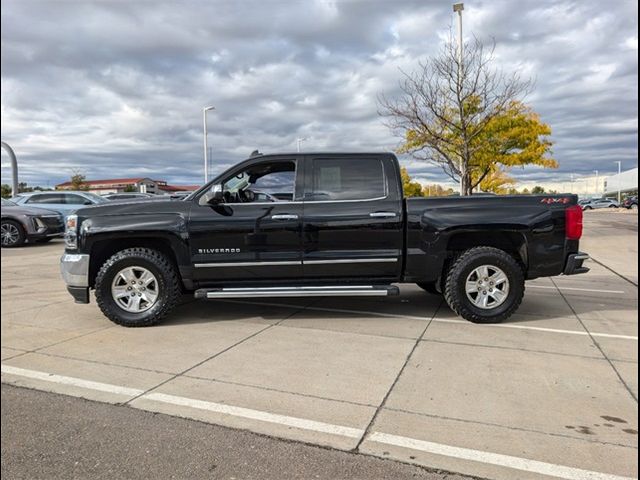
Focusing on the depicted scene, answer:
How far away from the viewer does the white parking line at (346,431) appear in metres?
2.80

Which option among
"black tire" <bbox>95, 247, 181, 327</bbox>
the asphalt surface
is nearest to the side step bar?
"black tire" <bbox>95, 247, 181, 327</bbox>

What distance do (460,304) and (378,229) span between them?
127cm

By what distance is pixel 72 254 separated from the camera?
5633 millimetres

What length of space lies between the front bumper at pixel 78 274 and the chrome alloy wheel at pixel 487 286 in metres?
4.26

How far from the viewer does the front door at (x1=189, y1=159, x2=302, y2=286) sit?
5582mm

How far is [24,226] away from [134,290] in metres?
10.2

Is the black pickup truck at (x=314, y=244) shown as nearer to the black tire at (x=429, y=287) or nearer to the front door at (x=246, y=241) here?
the front door at (x=246, y=241)

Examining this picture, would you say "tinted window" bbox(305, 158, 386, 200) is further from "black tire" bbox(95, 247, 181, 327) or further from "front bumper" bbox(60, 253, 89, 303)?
"front bumper" bbox(60, 253, 89, 303)

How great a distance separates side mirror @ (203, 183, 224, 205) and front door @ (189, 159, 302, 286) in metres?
0.06

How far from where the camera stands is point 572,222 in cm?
569

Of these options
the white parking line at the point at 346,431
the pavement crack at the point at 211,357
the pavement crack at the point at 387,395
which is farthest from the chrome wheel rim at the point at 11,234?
the pavement crack at the point at 387,395

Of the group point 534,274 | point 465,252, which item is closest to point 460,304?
point 465,252

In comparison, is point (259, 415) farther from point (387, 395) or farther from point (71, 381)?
point (71, 381)

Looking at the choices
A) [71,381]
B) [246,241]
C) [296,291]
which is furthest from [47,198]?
[71,381]
